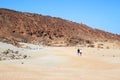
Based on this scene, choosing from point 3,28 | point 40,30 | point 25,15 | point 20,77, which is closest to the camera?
point 20,77

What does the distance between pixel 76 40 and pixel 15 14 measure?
826 inches

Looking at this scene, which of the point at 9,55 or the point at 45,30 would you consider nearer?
the point at 9,55

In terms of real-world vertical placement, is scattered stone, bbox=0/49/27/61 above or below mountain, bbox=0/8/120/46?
below

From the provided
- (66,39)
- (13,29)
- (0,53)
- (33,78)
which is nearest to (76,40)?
(66,39)

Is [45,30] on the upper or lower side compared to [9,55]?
upper

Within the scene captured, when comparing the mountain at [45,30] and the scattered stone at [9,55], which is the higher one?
the mountain at [45,30]

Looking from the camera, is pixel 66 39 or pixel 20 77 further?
pixel 66 39

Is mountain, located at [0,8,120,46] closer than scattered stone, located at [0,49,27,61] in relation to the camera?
No

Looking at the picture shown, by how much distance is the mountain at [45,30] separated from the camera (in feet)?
271

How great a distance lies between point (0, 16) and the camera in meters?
86.6

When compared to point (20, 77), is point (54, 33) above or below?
above

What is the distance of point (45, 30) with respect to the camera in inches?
3499

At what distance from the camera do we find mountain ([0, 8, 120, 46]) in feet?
271

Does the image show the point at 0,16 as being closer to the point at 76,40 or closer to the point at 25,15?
the point at 25,15
